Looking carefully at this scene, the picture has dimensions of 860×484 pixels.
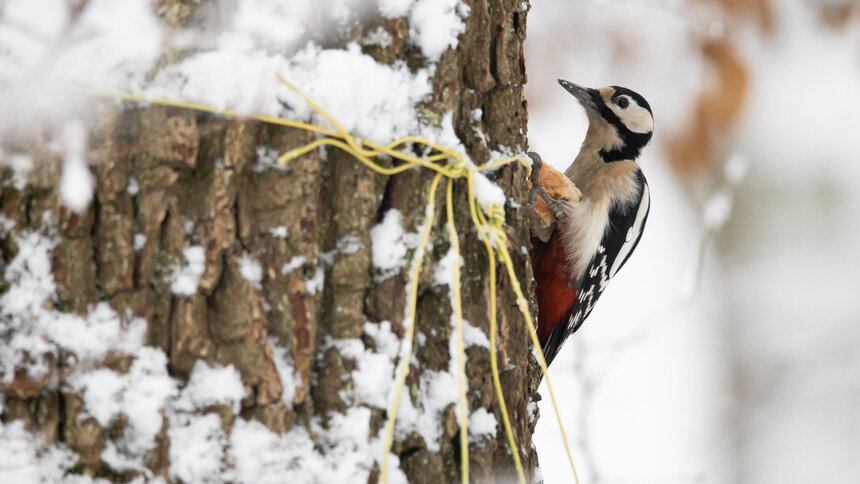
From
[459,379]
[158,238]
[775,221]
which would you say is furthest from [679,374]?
[158,238]

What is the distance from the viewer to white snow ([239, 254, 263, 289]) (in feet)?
3.79

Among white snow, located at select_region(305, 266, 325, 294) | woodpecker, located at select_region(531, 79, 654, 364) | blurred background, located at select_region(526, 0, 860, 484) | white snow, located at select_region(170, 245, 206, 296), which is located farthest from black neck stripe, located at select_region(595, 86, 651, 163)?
white snow, located at select_region(170, 245, 206, 296)

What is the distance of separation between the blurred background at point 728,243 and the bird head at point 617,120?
101cm

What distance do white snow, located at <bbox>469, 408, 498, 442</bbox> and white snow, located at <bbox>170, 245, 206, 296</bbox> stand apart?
545 millimetres

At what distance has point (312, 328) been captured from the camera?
1.20 meters

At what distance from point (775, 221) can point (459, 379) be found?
577cm

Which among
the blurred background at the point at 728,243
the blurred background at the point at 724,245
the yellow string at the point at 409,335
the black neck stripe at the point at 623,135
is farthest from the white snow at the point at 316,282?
the blurred background at the point at 728,243

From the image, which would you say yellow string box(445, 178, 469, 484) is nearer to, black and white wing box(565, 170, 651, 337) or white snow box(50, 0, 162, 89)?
white snow box(50, 0, 162, 89)

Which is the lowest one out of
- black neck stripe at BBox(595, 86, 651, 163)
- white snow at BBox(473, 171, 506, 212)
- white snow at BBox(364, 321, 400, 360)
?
white snow at BBox(364, 321, 400, 360)

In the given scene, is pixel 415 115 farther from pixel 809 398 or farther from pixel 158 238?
pixel 809 398

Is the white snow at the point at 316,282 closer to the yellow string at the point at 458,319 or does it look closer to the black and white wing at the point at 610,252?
the yellow string at the point at 458,319

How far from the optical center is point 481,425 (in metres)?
1.35

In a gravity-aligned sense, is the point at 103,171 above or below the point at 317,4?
below

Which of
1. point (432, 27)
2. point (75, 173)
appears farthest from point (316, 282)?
point (432, 27)
